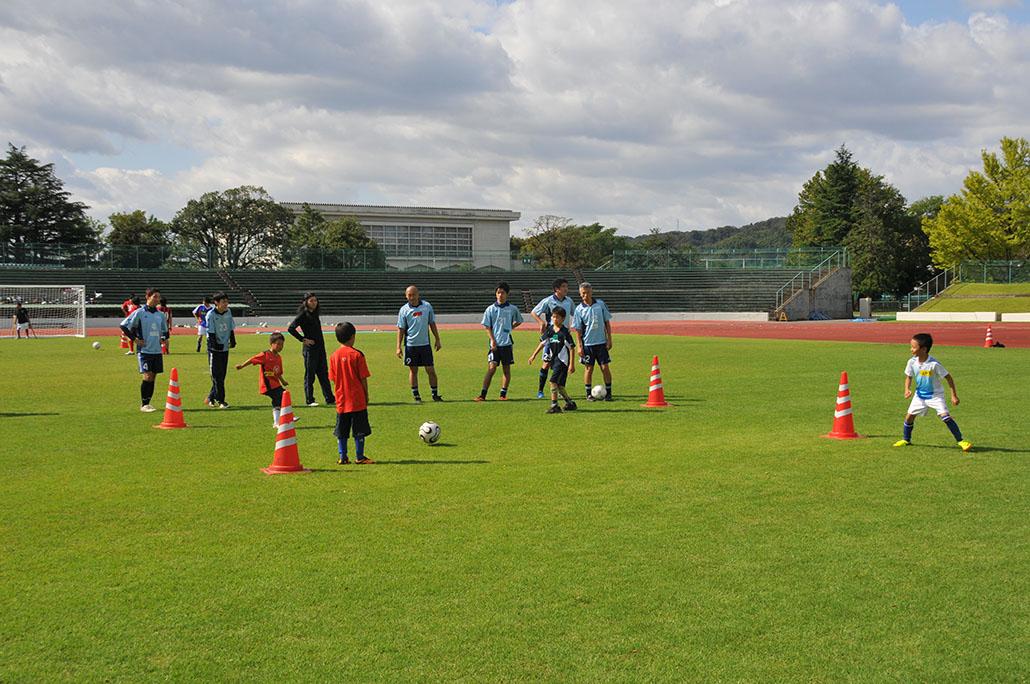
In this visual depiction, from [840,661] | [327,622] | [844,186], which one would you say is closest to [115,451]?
[327,622]

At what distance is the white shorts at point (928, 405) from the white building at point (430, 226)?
300 ft

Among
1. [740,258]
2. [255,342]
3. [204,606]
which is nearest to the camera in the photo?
[204,606]

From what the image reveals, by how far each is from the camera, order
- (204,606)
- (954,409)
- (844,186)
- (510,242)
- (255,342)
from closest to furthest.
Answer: (204,606), (954,409), (255,342), (844,186), (510,242)

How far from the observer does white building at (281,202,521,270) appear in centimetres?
10594

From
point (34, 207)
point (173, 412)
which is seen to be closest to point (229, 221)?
point (34, 207)

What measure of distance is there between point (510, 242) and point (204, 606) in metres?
119

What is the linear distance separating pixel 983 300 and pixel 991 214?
44.6ft

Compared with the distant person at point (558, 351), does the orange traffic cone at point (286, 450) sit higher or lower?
lower

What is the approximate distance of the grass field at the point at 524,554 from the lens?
4.42 metres

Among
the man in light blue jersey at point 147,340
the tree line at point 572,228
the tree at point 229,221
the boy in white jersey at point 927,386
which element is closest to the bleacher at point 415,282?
the tree line at point 572,228

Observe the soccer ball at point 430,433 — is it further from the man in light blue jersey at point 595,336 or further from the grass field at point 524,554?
the man in light blue jersey at point 595,336

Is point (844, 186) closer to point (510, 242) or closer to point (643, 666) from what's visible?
point (510, 242)

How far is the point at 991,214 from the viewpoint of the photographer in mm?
70562

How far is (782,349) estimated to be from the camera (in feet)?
91.8
